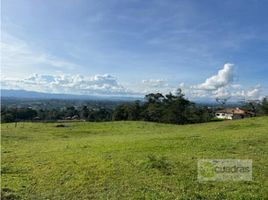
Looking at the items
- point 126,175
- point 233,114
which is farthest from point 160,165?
point 233,114

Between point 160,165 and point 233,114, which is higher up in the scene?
point 233,114

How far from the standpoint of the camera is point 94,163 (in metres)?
13.4

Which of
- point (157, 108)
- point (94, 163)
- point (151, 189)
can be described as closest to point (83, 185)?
point (151, 189)

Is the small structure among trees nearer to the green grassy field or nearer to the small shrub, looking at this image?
the green grassy field

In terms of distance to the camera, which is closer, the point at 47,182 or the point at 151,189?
the point at 151,189

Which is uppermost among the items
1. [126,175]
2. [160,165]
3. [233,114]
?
[233,114]

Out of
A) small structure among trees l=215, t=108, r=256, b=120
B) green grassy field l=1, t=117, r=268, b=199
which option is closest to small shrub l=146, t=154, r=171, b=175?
green grassy field l=1, t=117, r=268, b=199

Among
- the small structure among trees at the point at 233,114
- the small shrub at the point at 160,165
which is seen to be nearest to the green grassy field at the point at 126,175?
the small shrub at the point at 160,165

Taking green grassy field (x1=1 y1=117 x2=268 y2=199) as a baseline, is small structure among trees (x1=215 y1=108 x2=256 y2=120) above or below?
above

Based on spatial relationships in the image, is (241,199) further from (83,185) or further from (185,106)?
(185,106)

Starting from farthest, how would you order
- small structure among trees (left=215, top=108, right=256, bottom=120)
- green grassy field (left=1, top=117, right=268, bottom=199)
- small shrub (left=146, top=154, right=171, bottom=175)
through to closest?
small structure among trees (left=215, top=108, right=256, bottom=120) < small shrub (left=146, top=154, right=171, bottom=175) < green grassy field (left=1, top=117, right=268, bottom=199)

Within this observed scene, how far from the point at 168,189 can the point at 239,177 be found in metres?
2.69

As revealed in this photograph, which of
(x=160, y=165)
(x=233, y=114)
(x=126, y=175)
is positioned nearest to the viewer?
(x=126, y=175)

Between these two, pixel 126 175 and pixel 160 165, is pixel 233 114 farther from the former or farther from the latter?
pixel 126 175
